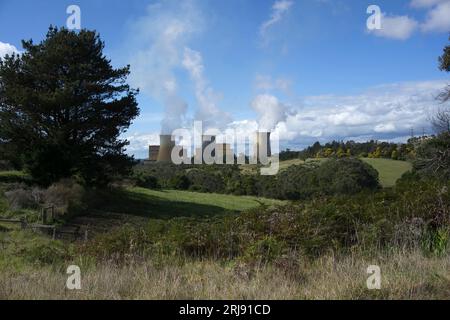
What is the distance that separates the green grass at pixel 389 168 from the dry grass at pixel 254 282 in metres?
69.9

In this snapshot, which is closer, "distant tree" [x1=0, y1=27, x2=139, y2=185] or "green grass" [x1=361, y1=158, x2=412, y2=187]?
"distant tree" [x1=0, y1=27, x2=139, y2=185]

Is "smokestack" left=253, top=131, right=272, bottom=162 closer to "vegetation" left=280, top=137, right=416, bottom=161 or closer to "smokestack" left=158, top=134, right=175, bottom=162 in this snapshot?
"smokestack" left=158, top=134, right=175, bottom=162

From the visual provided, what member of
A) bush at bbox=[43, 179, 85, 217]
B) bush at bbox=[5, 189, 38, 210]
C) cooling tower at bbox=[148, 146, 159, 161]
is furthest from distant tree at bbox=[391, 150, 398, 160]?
bush at bbox=[5, 189, 38, 210]

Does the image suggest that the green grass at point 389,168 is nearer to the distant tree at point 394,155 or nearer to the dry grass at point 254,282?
the distant tree at point 394,155

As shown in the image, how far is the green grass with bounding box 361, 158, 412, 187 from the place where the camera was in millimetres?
75656

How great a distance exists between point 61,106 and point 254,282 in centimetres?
3329

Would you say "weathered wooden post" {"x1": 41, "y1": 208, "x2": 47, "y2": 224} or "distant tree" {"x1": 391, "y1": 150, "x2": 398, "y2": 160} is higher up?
"distant tree" {"x1": 391, "y1": 150, "x2": 398, "y2": 160}

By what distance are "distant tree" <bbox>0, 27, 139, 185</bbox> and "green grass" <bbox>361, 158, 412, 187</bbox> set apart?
47.7 m

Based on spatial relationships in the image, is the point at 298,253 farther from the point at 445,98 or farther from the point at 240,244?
the point at 445,98

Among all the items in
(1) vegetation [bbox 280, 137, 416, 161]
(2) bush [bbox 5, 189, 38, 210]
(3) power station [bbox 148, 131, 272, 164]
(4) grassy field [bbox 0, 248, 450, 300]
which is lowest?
(2) bush [bbox 5, 189, 38, 210]

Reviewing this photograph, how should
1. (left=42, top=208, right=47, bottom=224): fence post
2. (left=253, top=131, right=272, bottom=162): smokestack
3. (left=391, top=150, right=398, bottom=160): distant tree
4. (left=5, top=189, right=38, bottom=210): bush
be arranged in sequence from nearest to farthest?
1. (left=253, top=131, right=272, bottom=162): smokestack
2. (left=42, top=208, right=47, bottom=224): fence post
3. (left=5, top=189, right=38, bottom=210): bush
4. (left=391, top=150, right=398, bottom=160): distant tree

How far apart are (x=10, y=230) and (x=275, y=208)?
1709cm

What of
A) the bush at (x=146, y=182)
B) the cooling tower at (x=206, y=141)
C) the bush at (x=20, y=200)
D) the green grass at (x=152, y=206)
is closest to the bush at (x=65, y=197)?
the bush at (x=20, y=200)

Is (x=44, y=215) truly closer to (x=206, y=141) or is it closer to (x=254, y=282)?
(x=206, y=141)
